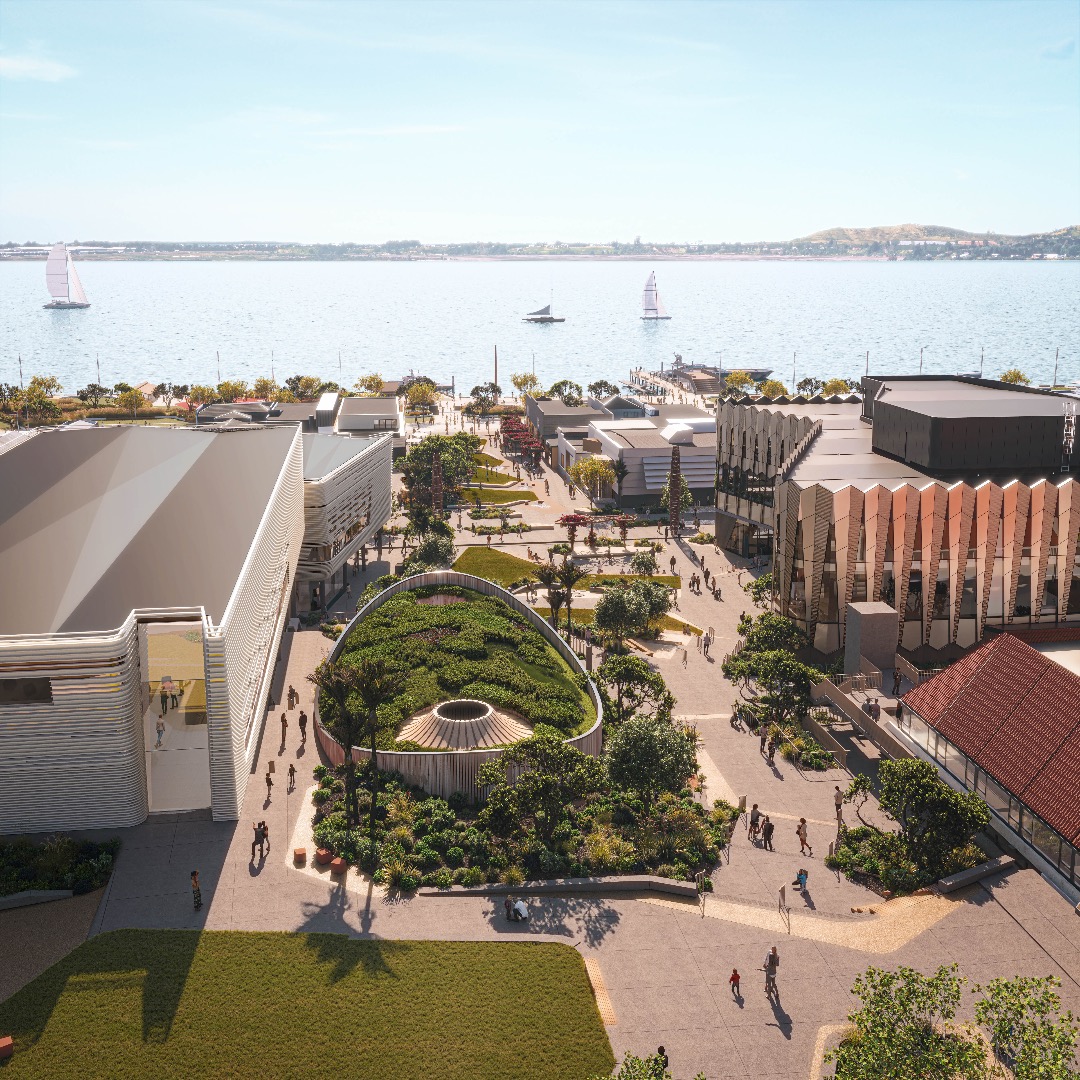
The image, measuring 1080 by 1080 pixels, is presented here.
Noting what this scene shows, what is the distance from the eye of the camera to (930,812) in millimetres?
37031

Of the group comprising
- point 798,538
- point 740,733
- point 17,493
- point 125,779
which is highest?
point 17,493

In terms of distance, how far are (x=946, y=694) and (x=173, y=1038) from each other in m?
31.3

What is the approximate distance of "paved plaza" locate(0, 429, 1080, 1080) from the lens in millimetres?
29516

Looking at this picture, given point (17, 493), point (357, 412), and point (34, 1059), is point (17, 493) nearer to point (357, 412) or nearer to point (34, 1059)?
point (34, 1059)

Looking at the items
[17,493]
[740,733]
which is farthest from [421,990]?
[17,493]

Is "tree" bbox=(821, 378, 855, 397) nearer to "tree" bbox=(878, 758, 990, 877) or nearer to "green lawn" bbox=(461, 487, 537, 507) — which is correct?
"green lawn" bbox=(461, 487, 537, 507)

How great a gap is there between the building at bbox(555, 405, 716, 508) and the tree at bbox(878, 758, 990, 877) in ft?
223

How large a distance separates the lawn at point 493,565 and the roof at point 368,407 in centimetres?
4434

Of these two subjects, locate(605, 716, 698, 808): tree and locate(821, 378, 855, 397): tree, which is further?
locate(821, 378, 855, 397): tree

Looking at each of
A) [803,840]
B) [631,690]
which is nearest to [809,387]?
[631,690]

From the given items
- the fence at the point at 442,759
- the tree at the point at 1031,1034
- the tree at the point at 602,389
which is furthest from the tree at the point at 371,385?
the tree at the point at 1031,1034

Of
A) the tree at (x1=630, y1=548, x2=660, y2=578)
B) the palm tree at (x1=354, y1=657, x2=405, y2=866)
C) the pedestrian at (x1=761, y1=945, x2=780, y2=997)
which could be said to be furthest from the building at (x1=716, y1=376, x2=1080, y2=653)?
the pedestrian at (x1=761, y1=945, x2=780, y2=997)

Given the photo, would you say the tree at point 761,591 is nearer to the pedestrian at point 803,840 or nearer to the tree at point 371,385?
the pedestrian at point 803,840

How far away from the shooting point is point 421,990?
30531mm
